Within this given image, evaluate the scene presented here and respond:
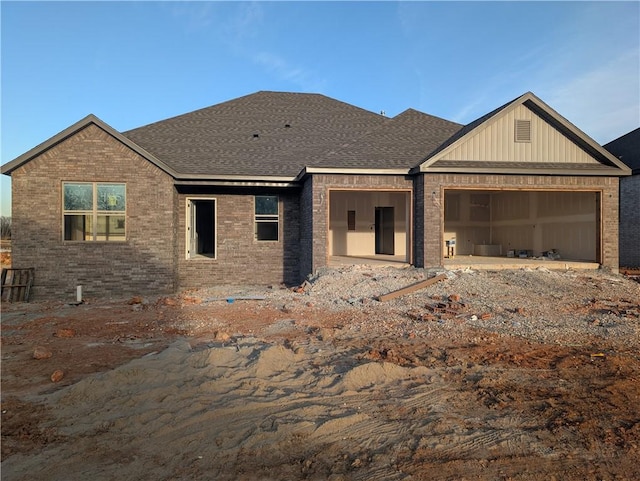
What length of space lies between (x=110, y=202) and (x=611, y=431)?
1322cm

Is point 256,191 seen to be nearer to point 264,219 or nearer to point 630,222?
point 264,219

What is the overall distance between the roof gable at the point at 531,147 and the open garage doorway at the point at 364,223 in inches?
203

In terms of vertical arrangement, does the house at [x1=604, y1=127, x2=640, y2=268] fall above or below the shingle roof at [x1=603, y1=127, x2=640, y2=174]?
below

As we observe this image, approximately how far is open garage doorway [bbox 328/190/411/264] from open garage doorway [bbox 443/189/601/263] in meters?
2.10

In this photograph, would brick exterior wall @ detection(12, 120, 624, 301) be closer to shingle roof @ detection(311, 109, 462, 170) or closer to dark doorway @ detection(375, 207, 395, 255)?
shingle roof @ detection(311, 109, 462, 170)

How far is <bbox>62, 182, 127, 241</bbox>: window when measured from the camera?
1291 cm

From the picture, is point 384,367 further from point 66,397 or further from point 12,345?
point 12,345

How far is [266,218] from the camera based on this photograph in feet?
50.0

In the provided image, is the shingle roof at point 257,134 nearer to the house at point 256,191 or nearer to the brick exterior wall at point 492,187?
the house at point 256,191

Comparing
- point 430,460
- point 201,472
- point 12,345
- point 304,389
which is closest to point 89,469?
point 201,472

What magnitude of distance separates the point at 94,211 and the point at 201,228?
17.5 feet

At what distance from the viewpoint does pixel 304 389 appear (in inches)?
192

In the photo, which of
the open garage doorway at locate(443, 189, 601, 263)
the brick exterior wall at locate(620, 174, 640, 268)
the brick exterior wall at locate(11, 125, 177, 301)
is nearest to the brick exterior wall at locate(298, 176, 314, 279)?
the brick exterior wall at locate(11, 125, 177, 301)

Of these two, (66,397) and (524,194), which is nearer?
(66,397)
